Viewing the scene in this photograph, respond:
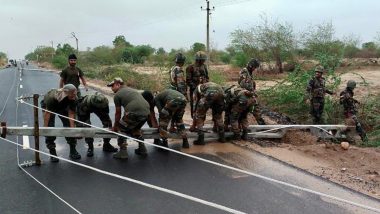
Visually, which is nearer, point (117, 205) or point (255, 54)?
point (117, 205)

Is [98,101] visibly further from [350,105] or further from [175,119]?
[350,105]

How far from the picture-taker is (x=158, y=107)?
27.0 ft

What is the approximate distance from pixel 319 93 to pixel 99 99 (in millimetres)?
5843

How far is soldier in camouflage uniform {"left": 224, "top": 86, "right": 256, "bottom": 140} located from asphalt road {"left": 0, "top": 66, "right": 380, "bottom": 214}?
986 mm

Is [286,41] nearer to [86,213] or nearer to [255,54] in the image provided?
[255,54]

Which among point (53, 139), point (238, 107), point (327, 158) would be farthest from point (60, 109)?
point (327, 158)

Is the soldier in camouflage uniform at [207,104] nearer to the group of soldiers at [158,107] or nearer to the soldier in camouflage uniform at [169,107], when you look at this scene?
the group of soldiers at [158,107]

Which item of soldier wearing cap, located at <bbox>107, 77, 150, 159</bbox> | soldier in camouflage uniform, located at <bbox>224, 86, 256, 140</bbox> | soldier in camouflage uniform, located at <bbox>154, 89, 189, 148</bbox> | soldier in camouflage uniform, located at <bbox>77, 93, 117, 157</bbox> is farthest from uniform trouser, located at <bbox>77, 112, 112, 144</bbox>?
soldier in camouflage uniform, located at <bbox>224, 86, 256, 140</bbox>

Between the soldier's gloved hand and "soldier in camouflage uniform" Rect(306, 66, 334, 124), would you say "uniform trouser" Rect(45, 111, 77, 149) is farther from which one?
"soldier in camouflage uniform" Rect(306, 66, 334, 124)

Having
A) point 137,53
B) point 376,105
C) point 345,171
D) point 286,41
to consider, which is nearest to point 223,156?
point 345,171

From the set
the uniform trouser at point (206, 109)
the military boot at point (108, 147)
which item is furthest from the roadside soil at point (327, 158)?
the military boot at point (108, 147)

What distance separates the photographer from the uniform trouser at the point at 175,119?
8094 mm

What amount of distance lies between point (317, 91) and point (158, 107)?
187 inches

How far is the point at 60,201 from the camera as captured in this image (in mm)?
5660
